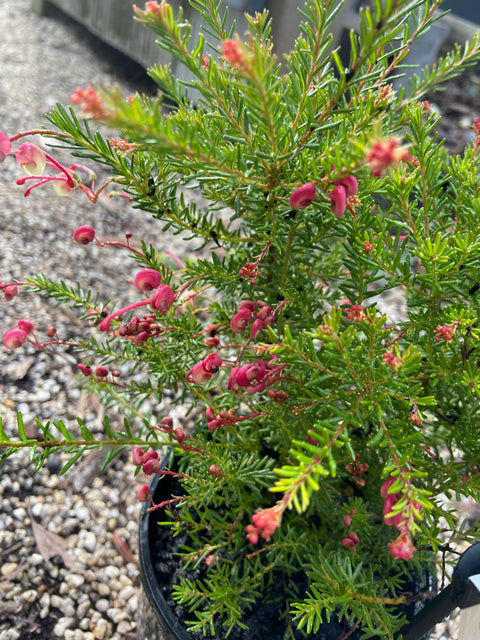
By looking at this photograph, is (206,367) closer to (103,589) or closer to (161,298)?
(161,298)

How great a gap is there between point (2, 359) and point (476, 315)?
1360 millimetres

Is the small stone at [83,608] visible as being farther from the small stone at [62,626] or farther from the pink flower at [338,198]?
the pink flower at [338,198]

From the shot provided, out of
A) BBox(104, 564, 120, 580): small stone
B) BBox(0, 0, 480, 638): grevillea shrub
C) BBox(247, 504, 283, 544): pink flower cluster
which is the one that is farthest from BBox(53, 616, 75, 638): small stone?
BBox(247, 504, 283, 544): pink flower cluster

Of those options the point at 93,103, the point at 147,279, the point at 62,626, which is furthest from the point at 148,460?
the point at 62,626

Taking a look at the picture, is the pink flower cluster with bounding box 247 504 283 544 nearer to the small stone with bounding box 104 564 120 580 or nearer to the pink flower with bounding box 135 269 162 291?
the pink flower with bounding box 135 269 162 291

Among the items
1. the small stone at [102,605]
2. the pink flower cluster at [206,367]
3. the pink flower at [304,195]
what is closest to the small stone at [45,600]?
the small stone at [102,605]

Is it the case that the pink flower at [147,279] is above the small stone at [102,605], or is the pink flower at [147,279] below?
above

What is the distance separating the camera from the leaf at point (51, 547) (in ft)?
4.12

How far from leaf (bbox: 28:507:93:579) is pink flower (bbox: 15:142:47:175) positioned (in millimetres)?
939

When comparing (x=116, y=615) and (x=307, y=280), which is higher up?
(x=307, y=280)

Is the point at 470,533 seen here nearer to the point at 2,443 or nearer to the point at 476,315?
the point at 476,315

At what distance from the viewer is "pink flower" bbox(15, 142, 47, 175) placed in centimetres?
71

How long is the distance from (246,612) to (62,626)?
1.52ft

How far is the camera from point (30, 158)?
72 cm
